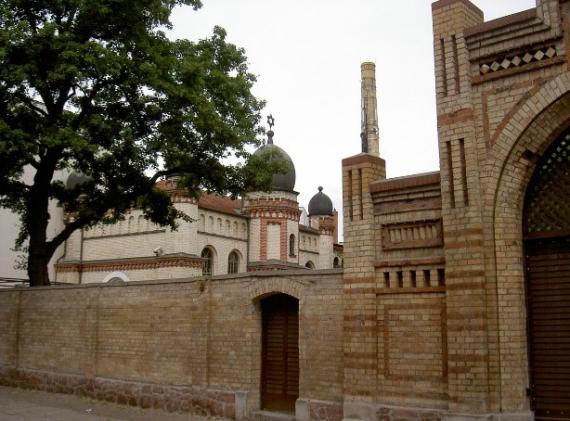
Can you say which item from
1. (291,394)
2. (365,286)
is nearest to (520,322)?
(365,286)

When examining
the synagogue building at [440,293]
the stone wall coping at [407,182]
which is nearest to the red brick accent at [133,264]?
the synagogue building at [440,293]

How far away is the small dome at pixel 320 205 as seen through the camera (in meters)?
44.1

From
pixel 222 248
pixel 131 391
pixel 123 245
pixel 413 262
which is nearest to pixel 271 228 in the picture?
pixel 222 248

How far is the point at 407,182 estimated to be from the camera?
9.57m

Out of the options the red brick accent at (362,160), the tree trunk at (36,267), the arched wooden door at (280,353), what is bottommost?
the arched wooden door at (280,353)

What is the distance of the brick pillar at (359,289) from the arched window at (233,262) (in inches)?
978

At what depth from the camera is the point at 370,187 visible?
9.98 metres

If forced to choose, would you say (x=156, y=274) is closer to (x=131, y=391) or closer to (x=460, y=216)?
(x=131, y=391)

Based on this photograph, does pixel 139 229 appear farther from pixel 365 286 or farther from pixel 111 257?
pixel 365 286

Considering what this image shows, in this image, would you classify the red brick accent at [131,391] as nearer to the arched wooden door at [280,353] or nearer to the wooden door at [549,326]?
the arched wooden door at [280,353]

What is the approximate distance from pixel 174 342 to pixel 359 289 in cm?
469

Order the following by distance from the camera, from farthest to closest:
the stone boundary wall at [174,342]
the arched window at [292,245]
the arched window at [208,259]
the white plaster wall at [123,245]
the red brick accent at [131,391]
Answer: the arched window at [292,245], the arched window at [208,259], the white plaster wall at [123,245], the red brick accent at [131,391], the stone boundary wall at [174,342]

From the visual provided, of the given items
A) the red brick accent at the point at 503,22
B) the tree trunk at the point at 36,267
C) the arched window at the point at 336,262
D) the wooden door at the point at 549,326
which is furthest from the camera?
the arched window at the point at 336,262

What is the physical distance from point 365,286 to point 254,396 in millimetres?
3248
